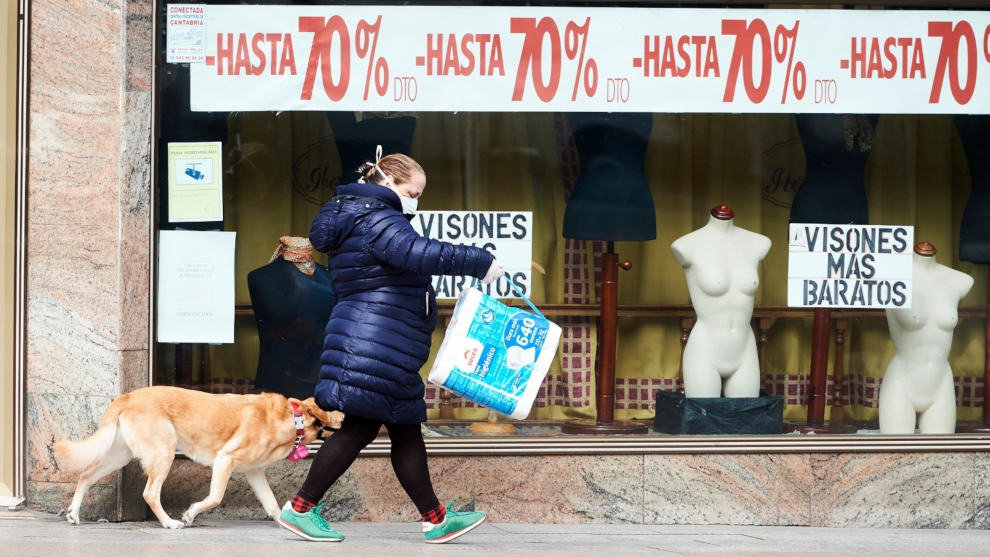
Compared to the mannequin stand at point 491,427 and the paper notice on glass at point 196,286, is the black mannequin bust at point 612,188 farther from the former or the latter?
the paper notice on glass at point 196,286

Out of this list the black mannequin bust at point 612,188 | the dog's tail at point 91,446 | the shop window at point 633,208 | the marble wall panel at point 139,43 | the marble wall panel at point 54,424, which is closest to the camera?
the dog's tail at point 91,446

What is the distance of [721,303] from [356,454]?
2.33 meters

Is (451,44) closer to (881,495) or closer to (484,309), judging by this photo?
(484,309)

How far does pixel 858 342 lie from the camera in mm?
7723

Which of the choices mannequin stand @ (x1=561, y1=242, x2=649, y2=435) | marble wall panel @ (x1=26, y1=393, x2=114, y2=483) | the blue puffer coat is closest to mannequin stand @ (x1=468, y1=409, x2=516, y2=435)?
mannequin stand @ (x1=561, y1=242, x2=649, y2=435)

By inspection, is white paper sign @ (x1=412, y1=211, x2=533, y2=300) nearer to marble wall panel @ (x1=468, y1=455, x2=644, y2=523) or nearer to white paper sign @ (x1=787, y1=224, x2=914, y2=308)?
marble wall panel @ (x1=468, y1=455, x2=644, y2=523)

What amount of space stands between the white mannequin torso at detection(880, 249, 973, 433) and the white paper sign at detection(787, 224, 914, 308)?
0.32 feet

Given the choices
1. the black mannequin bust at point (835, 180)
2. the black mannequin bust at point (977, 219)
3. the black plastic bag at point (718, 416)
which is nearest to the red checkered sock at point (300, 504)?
the black plastic bag at point (718, 416)

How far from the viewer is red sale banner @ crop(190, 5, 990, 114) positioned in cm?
724

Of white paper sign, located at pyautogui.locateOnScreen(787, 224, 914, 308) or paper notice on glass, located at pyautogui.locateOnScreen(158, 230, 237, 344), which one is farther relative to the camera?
white paper sign, located at pyautogui.locateOnScreen(787, 224, 914, 308)

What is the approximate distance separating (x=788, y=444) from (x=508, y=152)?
2054 mm

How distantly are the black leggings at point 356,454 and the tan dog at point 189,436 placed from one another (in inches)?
17.5

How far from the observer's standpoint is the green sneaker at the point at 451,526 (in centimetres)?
633

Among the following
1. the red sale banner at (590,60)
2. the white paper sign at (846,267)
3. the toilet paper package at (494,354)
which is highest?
the red sale banner at (590,60)
